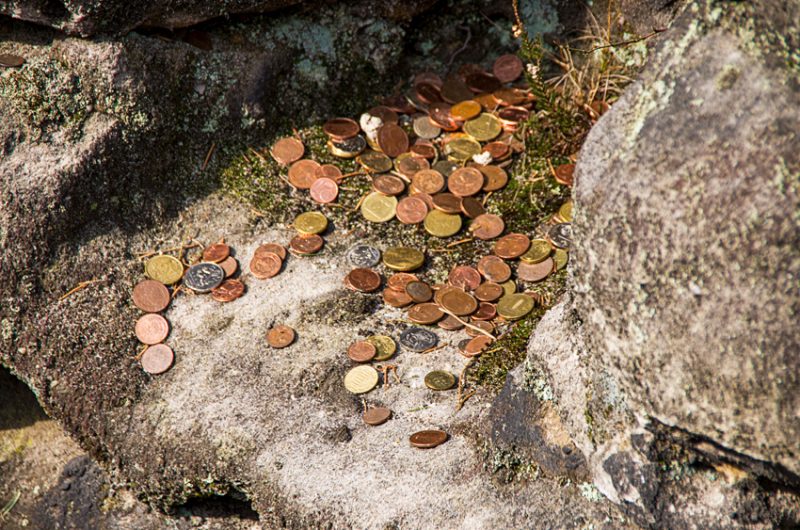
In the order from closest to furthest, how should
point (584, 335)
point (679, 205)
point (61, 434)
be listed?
1. point (679, 205)
2. point (584, 335)
3. point (61, 434)

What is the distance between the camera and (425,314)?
330 cm

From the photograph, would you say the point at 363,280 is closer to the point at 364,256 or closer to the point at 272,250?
the point at 364,256

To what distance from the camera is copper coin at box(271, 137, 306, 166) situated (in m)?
3.79

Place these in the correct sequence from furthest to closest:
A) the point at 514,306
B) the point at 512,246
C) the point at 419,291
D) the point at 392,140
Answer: the point at 392,140 → the point at 512,246 → the point at 419,291 → the point at 514,306

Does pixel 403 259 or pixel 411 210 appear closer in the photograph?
pixel 403 259

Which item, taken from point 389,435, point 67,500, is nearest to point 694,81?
point 389,435

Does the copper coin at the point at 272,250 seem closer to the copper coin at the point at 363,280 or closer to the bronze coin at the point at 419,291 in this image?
the copper coin at the point at 363,280

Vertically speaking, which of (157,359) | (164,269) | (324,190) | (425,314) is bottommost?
(157,359)

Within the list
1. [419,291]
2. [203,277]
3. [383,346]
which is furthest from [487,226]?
[203,277]

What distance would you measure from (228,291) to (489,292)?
→ 1.07 metres

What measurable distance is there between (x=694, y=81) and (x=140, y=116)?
91.9 inches

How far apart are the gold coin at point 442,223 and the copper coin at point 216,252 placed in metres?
0.86

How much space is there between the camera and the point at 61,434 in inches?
150

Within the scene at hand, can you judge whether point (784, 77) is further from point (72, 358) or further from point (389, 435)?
point (72, 358)
